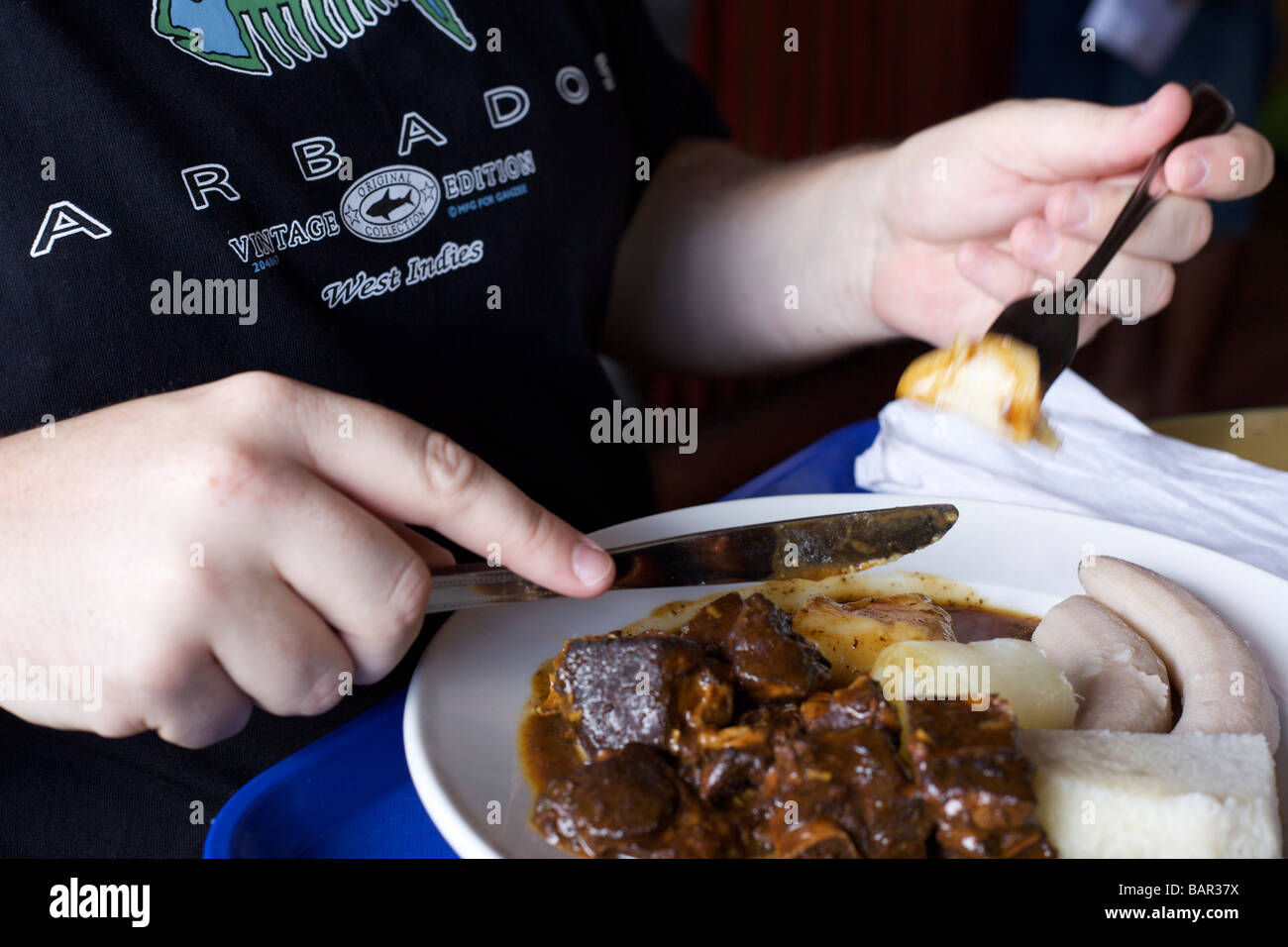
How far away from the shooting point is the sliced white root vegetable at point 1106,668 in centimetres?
123

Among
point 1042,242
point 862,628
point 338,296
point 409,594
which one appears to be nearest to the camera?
point 409,594

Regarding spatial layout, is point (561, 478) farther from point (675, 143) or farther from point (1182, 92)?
point (1182, 92)

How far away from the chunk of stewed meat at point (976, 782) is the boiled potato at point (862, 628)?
279 millimetres

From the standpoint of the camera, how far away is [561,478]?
2.01m

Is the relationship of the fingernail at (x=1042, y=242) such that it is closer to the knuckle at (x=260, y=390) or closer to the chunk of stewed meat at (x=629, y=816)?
the chunk of stewed meat at (x=629, y=816)

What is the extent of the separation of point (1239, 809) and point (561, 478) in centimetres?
127

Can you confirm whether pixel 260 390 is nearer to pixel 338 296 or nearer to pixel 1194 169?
pixel 338 296

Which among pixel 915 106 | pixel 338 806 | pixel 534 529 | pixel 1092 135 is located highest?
pixel 1092 135

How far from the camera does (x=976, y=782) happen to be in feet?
3.36

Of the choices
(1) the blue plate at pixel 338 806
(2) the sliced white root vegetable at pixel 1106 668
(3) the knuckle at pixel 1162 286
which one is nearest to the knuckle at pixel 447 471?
(1) the blue plate at pixel 338 806

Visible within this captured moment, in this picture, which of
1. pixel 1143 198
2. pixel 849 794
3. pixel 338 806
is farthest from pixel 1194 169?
pixel 338 806

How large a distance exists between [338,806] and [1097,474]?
1.36 meters

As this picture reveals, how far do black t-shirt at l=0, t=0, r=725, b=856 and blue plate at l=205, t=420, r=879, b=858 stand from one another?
0.80 ft
